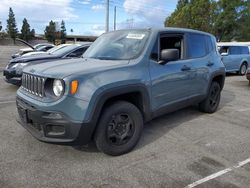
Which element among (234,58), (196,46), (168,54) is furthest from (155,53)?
(234,58)

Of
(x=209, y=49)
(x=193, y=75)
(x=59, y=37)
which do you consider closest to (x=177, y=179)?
(x=193, y=75)

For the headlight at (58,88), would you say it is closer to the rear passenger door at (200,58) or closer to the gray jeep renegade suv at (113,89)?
the gray jeep renegade suv at (113,89)

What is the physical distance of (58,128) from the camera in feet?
10.3

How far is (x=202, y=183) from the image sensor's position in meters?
2.94

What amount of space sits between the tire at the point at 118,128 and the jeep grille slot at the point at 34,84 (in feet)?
2.92

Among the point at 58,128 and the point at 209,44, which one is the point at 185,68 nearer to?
the point at 209,44

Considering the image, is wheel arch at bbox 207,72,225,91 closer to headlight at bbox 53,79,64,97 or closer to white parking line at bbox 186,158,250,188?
white parking line at bbox 186,158,250,188

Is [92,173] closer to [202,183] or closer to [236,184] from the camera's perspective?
[202,183]

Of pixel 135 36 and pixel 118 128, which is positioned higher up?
pixel 135 36

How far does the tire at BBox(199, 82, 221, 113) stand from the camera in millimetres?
5637

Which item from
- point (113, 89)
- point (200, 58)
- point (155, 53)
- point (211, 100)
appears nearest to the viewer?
point (113, 89)

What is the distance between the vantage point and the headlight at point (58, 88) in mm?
3094

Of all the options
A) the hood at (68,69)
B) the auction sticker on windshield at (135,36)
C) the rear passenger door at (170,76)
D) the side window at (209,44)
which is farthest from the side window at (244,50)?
the hood at (68,69)

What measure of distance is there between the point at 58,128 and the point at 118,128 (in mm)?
859
